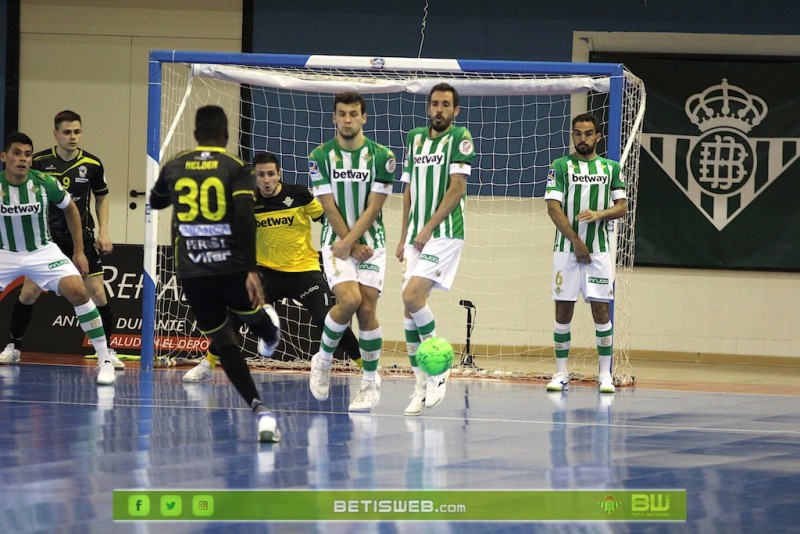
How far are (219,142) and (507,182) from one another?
765 centimetres

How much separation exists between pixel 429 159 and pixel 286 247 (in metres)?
2.18

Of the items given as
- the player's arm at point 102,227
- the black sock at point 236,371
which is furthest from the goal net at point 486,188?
the black sock at point 236,371

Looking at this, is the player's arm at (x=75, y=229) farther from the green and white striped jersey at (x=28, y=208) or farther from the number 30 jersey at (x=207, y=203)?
the number 30 jersey at (x=207, y=203)

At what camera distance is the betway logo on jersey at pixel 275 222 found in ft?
30.8

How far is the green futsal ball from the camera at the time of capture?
7.19 meters

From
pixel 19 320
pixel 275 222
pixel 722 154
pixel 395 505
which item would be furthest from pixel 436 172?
pixel 722 154

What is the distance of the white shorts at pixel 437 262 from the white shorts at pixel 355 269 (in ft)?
0.78

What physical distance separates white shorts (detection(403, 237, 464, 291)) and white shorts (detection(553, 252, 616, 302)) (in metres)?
2.23

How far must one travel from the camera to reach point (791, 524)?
4676 mm

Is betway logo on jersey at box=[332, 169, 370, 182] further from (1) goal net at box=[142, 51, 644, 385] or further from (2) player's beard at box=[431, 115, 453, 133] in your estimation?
(1) goal net at box=[142, 51, 644, 385]

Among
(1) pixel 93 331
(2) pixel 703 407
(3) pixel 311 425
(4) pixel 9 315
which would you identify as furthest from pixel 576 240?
(4) pixel 9 315

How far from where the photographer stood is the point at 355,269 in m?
7.37

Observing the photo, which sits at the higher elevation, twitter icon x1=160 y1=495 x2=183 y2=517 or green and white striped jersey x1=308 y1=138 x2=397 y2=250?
green and white striped jersey x1=308 y1=138 x2=397 y2=250

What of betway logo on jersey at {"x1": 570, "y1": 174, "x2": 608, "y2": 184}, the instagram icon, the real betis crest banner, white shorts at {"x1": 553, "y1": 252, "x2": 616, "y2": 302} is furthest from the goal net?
the instagram icon
